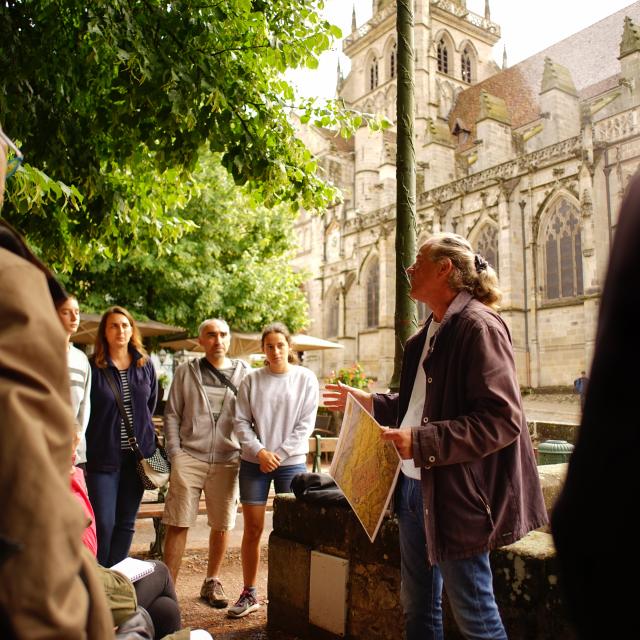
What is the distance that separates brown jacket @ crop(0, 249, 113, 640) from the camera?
891 mm

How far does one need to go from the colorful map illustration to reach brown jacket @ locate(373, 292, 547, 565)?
387mm

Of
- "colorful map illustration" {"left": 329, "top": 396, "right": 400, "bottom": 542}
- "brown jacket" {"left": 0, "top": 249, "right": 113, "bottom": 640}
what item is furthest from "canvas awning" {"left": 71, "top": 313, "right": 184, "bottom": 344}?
"brown jacket" {"left": 0, "top": 249, "right": 113, "bottom": 640}

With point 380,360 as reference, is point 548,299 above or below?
above

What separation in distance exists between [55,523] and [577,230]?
86.2ft

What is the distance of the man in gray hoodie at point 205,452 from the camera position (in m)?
4.26

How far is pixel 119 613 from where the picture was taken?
72.3 inches

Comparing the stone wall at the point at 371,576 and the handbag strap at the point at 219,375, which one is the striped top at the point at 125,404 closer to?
the handbag strap at the point at 219,375

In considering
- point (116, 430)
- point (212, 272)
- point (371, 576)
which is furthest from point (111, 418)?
point (212, 272)

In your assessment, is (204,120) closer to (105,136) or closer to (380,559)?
(105,136)

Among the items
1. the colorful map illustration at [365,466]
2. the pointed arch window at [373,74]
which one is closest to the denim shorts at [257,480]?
the colorful map illustration at [365,466]

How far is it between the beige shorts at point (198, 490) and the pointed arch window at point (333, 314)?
1331 inches

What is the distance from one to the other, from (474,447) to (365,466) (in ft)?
2.50

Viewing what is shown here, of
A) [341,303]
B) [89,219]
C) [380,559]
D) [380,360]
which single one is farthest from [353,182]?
[380,559]

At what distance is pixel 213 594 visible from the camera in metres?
4.32
